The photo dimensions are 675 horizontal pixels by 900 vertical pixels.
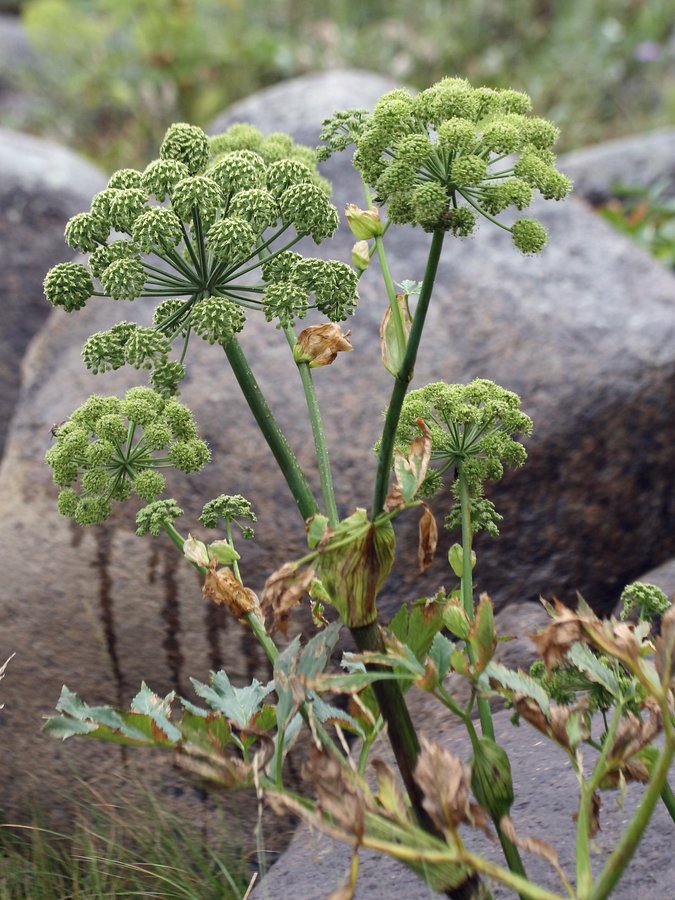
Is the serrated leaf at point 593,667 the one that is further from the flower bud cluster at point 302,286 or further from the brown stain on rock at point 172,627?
the brown stain on rock at point 172,627

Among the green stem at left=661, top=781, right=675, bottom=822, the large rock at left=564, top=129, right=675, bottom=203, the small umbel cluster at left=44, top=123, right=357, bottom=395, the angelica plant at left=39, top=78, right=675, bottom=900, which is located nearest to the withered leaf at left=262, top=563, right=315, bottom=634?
the angelica plant at left=39, top=78, right=675, bottom=900

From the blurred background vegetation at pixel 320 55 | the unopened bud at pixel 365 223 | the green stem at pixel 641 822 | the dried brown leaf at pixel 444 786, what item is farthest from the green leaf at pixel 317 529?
the blurred background vegetation at pixel 320 55

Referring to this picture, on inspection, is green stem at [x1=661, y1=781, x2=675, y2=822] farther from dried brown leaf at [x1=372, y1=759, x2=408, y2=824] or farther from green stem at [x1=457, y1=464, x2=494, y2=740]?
dried brown leaf at [x1=372, y1=759, x2=408, y2=824]

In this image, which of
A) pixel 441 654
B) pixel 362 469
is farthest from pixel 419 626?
pixel 362 469

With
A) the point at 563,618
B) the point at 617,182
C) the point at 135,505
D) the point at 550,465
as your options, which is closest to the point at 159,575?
the point at 135,505

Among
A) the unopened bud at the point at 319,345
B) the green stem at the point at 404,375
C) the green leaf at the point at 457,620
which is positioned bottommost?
the green leaf at the point at 457,620

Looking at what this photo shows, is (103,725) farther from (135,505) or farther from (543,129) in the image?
(135,505)

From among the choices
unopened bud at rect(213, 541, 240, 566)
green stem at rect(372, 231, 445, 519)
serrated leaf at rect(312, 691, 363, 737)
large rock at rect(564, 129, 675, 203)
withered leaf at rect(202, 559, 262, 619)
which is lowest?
serrated leaf at rect(312, 691, 363, 737)

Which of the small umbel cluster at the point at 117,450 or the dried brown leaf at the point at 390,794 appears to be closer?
the dried brown leaf at the point at 390,794
